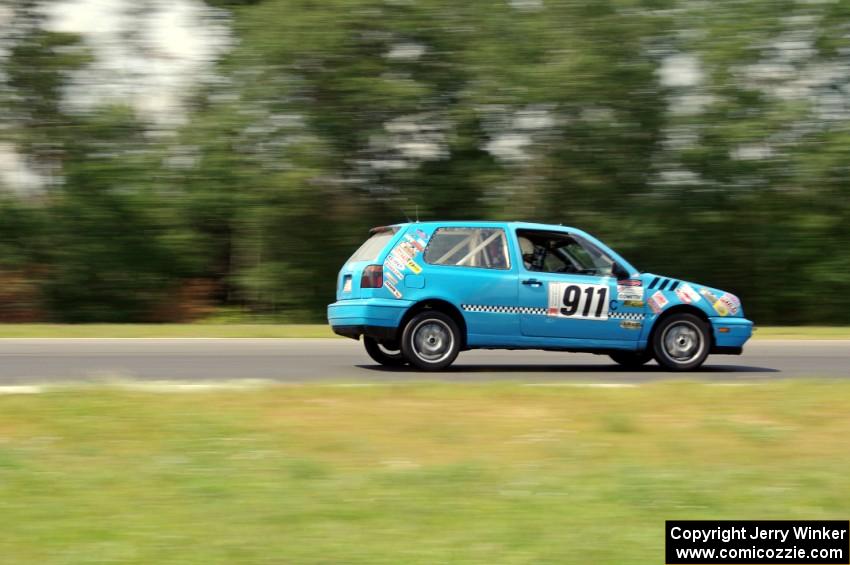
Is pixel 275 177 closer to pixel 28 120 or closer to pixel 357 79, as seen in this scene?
pixel 357 79

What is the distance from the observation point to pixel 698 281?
A: 98.5 feet

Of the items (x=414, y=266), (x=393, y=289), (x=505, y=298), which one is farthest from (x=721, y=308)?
(x=393, y=289)

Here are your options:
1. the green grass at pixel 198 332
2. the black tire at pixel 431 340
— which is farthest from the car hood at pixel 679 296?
the green grass at pixel 198 332

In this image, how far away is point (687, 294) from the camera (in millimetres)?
13891

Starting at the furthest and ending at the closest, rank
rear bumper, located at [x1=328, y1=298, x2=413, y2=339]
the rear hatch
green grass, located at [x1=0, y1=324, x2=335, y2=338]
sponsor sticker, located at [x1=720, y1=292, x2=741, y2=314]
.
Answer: green grass, located at [x1=0, y1=324, x2=335, y2=338], sponsor sticker, located at [x1=720, y1=292, x2=741, y2=314], the rear hatch, rear bumper, located at [x1=328, y1=298, x2=413, y2=339]

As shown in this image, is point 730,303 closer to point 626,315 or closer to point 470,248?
point 626,315

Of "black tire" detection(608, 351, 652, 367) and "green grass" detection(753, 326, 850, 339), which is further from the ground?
"black tire" detection(608, 351, 652, 367)

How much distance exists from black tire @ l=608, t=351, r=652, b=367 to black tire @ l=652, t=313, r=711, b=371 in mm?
158

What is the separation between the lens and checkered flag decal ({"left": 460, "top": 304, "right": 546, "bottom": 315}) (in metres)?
13.3

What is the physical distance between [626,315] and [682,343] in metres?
0.83

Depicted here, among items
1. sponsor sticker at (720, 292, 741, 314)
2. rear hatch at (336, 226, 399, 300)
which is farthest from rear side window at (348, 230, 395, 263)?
sponsor sticker at (720, 292, 741, 314)

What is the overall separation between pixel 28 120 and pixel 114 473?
75.6ft

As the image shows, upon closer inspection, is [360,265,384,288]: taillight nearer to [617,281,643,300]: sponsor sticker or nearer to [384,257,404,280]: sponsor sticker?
[384,257,404,280]: sponsor sticker

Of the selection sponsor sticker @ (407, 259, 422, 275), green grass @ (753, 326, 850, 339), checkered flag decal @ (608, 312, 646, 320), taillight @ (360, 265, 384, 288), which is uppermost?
sponsor sticker @ (407, 259, 422, 275)
